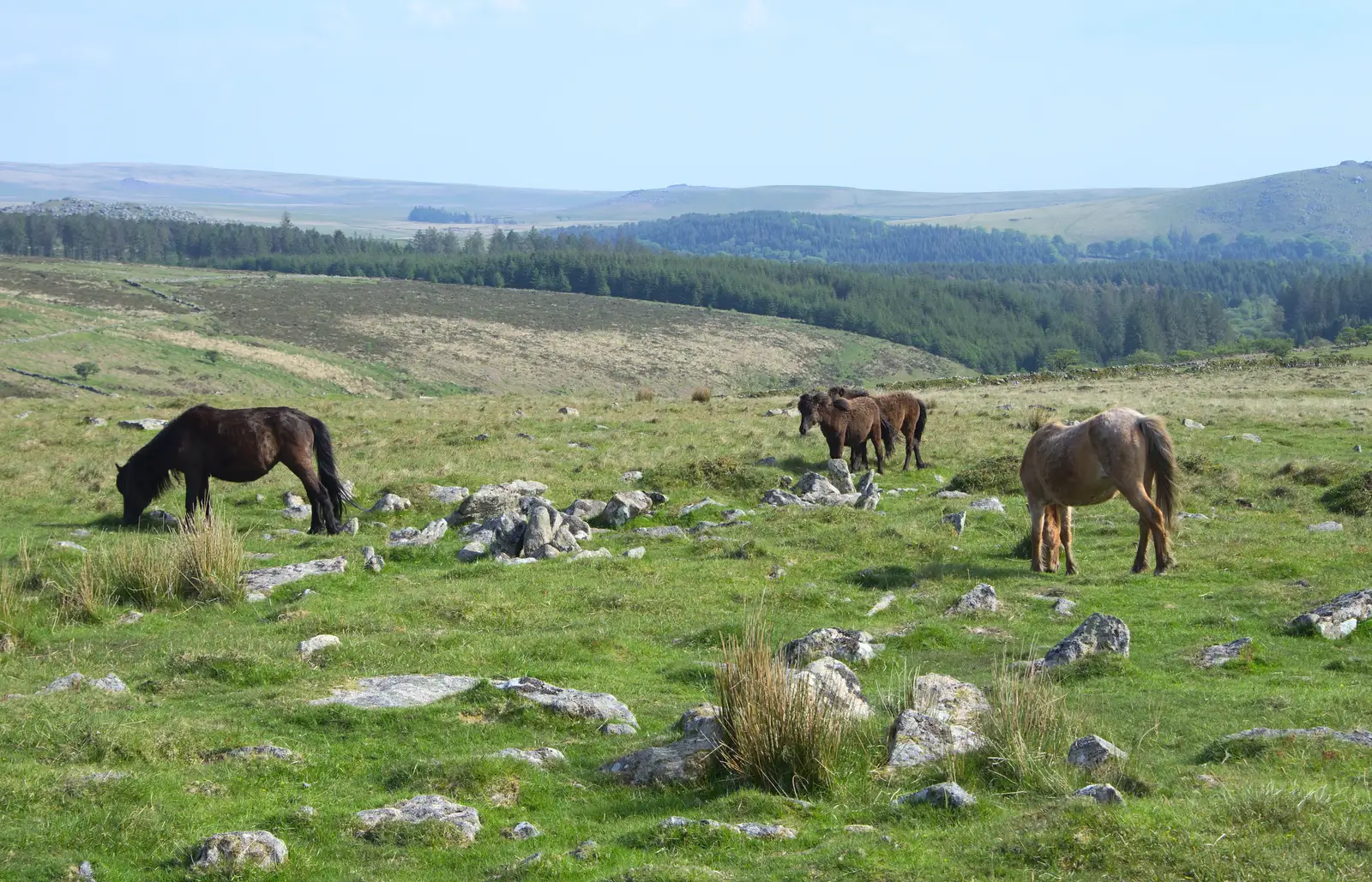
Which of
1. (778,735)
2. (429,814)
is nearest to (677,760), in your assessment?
(778,735)

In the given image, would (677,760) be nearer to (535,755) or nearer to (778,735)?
(778,735)

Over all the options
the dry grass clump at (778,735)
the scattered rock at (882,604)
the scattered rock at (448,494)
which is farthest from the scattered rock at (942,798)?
the scattered rock at (448,494)

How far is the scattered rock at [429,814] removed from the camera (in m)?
→ 7.19

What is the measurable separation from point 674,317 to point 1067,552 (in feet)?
410

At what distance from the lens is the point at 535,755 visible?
27.9 feet

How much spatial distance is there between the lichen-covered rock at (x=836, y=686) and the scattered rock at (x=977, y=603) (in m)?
3.51

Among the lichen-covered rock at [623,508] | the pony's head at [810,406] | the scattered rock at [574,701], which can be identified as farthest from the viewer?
the pony's head at [810,406]

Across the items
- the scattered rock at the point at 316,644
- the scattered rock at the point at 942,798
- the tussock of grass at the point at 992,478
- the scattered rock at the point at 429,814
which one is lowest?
the tussock of grass at the point at 992,478

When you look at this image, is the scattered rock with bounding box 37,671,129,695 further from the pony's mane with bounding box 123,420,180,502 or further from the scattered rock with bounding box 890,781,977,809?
the pony's mane with bounding box 123,420,180,502

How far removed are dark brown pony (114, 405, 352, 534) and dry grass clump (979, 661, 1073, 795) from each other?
43.6 ft

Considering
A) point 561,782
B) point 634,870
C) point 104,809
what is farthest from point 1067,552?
point 104,809

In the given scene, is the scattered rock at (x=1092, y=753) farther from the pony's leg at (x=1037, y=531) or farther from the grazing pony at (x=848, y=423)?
the grazing pony at (x=848, y=423)

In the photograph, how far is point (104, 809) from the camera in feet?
23.8

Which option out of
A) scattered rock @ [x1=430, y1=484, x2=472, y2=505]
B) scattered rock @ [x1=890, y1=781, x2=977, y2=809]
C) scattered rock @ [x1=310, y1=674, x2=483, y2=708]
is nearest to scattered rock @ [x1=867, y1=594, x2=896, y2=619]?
scattered rock @ [x1=310, y1=674, x2=483, y2=708]
